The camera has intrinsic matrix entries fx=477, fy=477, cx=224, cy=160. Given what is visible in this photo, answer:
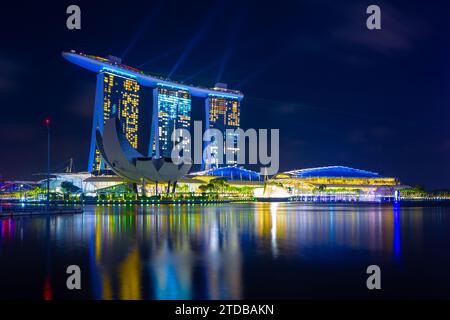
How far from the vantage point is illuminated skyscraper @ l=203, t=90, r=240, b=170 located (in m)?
126

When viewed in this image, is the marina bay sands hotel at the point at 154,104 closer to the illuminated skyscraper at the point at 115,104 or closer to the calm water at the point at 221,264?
the illuminated skyscraper at the point at 115,104

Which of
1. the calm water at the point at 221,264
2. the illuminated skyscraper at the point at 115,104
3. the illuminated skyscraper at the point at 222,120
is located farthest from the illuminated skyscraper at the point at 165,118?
the calm water at the point at 221,264

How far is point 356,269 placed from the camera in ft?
35.1

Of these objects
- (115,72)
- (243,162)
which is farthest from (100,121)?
(243,162)

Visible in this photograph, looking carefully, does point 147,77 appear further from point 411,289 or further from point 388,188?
point 411,289

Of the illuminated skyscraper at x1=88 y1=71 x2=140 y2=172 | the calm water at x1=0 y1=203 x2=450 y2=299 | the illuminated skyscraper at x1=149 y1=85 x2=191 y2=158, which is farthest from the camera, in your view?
the illuminated skyscraper at x1=149 y1=85 x2=191 y2=158

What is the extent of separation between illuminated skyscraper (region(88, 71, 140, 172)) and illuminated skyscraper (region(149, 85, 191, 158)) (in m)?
4.83

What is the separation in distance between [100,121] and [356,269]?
96623 mm

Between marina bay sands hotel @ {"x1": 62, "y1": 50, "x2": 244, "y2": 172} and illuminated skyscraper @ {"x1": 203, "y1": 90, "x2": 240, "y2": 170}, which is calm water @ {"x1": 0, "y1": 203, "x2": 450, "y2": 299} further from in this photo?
illuminated skyscraper @ {"x1": 203, "y1": 90, "x2": 240, "y2": 170}

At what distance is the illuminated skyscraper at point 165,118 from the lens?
121562mm

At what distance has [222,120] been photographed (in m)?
138

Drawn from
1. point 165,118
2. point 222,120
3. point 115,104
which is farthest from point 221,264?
point 222,120

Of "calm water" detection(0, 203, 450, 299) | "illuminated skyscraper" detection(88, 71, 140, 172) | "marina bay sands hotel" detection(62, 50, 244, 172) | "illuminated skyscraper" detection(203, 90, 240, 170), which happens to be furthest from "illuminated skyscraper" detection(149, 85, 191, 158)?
"calm water" detection(0, 203, 450, 299)

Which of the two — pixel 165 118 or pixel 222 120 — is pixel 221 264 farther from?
pixel 222 120
